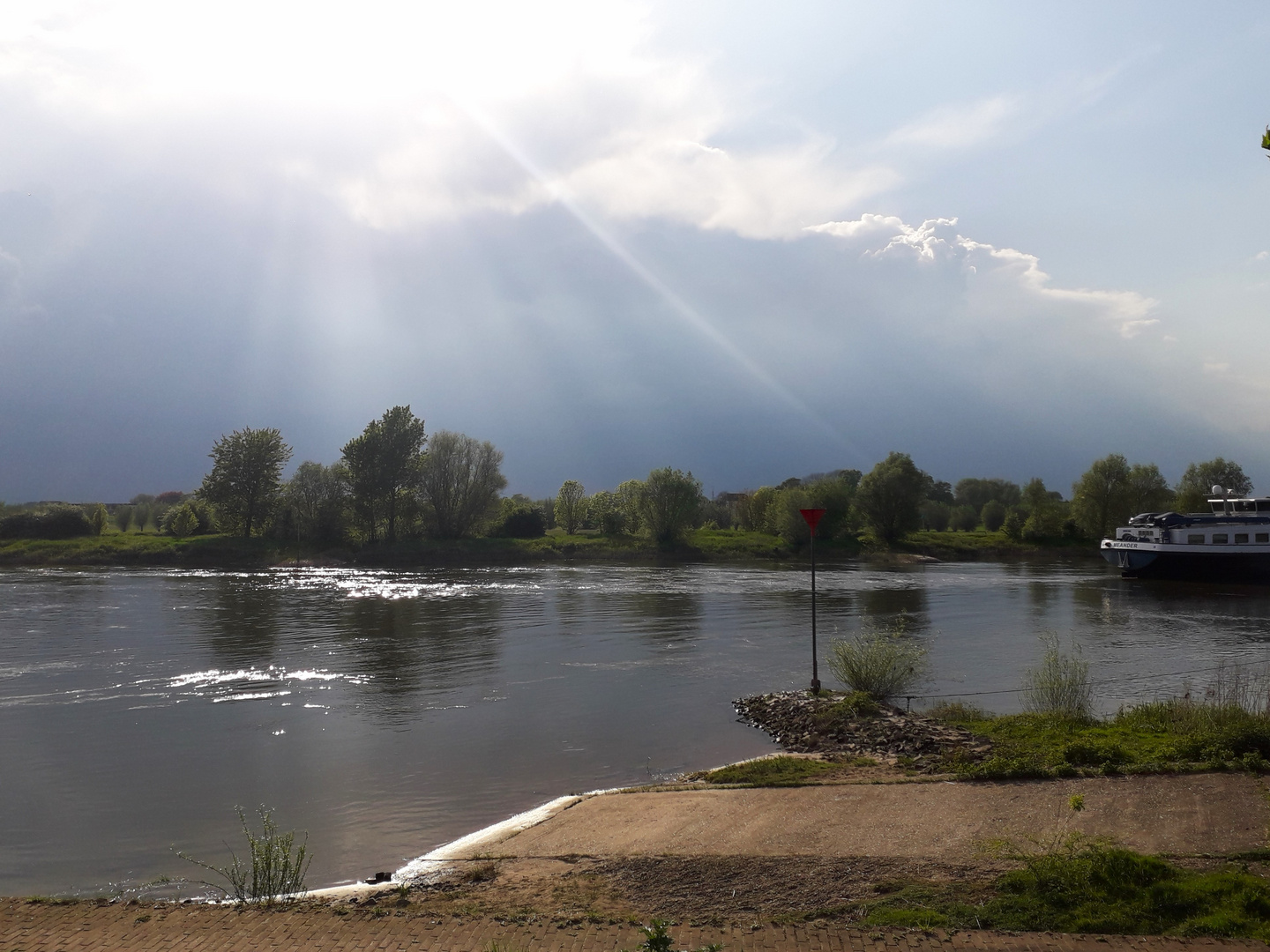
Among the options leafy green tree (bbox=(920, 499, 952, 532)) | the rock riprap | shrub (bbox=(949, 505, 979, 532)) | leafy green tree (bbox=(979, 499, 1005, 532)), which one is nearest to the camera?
the rock riprap

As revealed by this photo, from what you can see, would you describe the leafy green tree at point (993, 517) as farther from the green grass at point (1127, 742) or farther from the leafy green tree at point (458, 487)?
the green grass at point (1127, 742)

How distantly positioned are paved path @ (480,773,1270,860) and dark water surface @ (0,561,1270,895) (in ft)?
9.89

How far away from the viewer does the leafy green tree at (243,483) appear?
9325 centimetres

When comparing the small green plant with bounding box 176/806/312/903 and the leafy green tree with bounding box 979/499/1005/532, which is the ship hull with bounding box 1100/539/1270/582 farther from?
the small green plant with bounding box 176/806/312/903

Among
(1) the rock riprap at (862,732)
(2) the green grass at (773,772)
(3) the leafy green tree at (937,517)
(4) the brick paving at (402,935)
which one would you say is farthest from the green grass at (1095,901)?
(3) the leafy green tree at (937,517)

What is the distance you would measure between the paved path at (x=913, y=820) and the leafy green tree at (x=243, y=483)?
90.8 m

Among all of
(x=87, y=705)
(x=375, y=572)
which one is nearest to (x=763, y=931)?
(x=87, y=705)

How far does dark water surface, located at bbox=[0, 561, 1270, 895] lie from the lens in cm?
1386

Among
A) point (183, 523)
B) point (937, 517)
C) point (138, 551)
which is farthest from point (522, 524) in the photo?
point (937, 517)

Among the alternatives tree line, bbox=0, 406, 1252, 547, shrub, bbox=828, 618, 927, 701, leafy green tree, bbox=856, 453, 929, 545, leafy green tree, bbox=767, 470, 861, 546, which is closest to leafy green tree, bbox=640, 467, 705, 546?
tree line, bbox=0, 406, 1252, 547

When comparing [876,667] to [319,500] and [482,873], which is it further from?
[319,500]

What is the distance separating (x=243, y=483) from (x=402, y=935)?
9571 centimetres

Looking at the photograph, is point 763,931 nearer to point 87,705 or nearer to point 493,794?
point 493,794

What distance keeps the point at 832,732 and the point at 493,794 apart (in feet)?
23.0
